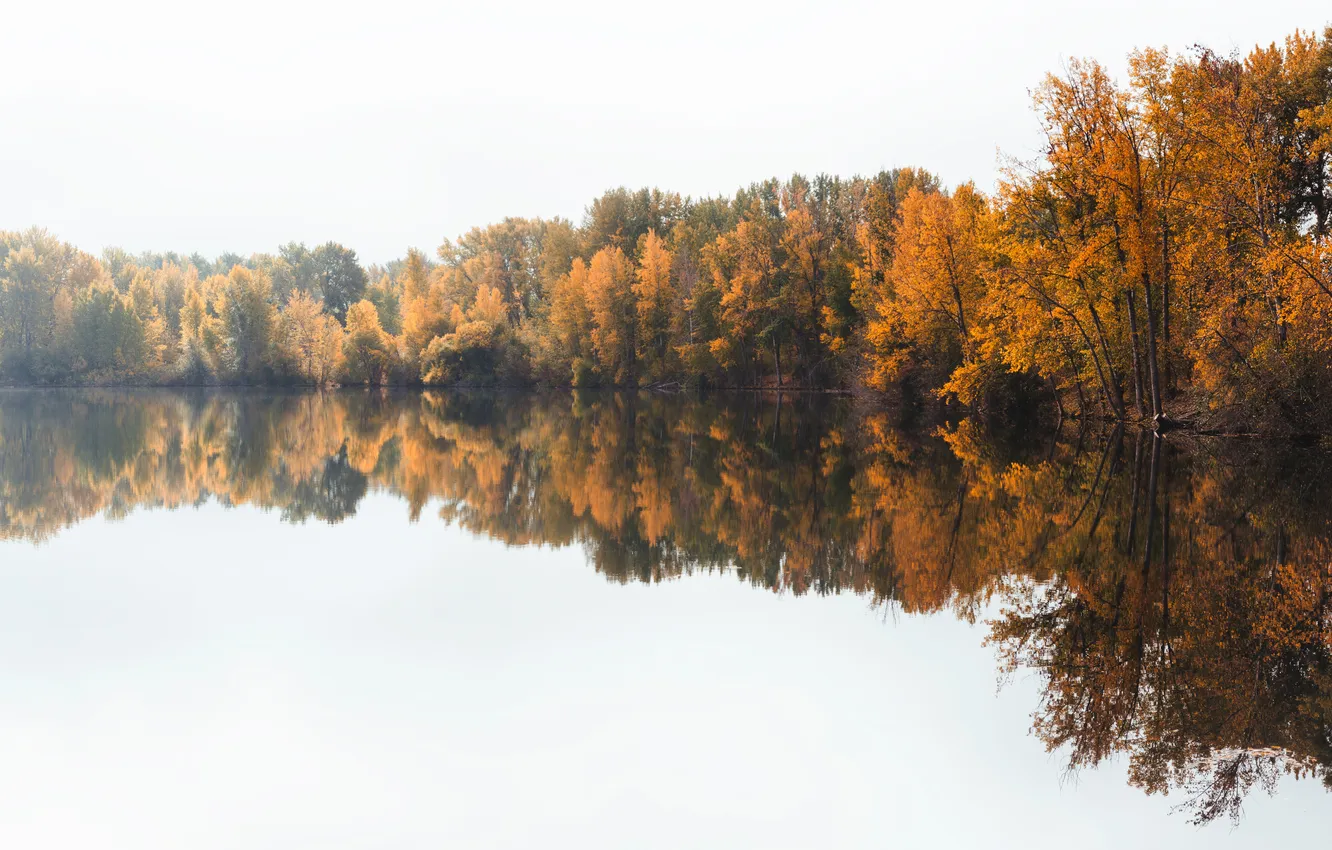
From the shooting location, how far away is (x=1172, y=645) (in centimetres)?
812

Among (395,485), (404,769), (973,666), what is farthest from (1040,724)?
(395,485)

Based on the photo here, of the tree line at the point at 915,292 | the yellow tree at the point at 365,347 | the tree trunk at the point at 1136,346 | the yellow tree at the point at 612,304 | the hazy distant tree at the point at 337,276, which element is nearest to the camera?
the tree line at the point at 915,292

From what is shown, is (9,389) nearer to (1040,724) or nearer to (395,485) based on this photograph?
(395,485)

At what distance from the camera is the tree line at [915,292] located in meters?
24.8

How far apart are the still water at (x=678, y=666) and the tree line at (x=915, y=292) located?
8.42m

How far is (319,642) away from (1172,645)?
7.76m

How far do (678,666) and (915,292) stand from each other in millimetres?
32473

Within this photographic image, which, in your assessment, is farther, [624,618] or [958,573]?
[958,573]

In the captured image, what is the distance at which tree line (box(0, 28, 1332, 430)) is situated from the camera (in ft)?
81.3

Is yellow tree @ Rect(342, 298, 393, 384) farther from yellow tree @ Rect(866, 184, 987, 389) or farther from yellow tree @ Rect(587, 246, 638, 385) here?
yellow tree @ Rect(866, 184, 987, 389)

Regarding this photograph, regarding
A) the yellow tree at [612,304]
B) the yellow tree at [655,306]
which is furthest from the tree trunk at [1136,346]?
the yellow tree at [612,304]

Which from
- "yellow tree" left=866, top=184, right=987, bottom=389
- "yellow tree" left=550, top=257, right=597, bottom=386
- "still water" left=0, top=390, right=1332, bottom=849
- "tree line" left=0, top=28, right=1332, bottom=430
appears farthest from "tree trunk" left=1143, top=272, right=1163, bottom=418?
"yellow tree" left=550, top=257, right=597, bottom=386

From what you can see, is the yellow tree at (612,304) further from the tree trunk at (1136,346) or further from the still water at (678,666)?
the still water at (678,666)

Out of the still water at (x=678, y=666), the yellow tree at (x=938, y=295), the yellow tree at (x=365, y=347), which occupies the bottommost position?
the still water at (x=678, y=666)
